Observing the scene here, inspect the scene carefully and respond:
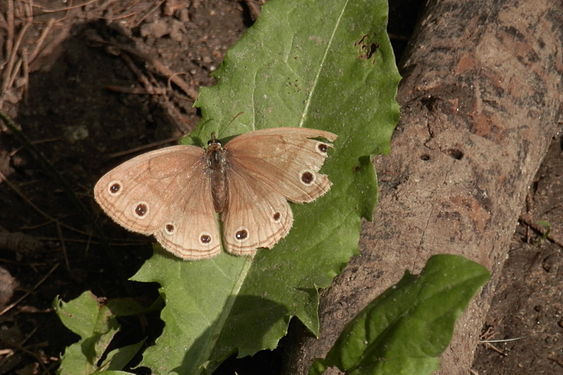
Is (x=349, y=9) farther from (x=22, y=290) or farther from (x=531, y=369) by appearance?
(x=22, y=290)

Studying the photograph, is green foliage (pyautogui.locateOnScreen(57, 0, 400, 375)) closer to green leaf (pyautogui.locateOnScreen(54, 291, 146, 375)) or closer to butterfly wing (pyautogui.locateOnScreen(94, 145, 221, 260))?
green leaf (pyautogui.locateOnScreen(54, 291, 146, 375))

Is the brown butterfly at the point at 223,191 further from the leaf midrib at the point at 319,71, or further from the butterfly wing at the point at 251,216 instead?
the leaf midrib at the point at 319,71

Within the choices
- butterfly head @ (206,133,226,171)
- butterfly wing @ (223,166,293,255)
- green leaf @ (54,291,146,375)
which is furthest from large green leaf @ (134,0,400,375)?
green leaf @ (54,291,146,375)

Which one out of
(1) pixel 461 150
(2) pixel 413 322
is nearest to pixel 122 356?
(2) pixel 413 322

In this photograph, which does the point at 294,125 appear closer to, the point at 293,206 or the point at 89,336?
the point at 293,206

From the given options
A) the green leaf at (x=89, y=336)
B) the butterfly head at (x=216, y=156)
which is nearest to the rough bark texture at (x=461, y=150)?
the butterfly head at (x=216, y=156)

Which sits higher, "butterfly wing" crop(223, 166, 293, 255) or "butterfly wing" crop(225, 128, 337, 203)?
"butterfly wing" crop(225, 128, 337, 203)
